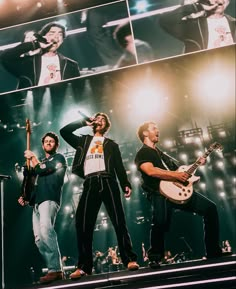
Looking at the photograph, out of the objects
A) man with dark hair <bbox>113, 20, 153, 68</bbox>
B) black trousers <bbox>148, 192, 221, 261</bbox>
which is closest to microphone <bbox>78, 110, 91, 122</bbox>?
man with dark hair <bbox>113, 20, 153, 68</bbox>

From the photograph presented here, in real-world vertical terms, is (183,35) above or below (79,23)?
below

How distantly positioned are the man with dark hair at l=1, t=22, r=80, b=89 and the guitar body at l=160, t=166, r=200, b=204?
2291 millimetres

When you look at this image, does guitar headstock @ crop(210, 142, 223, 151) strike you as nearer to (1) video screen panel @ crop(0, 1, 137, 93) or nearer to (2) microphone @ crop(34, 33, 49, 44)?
(1) video screen panel @ crop(0, 1, 137, 93)

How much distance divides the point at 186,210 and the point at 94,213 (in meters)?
1.20

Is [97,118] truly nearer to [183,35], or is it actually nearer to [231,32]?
[183,35]

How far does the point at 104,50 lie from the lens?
5.10 meters

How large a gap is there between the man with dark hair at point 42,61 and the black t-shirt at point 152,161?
171 centimetres

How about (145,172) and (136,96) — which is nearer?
(145,172)

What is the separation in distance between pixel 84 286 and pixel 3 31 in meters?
4.29

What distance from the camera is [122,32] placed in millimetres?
5055

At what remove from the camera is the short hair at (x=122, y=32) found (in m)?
5.01

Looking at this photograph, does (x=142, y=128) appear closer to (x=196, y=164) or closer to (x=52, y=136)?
(x=196, y=164)

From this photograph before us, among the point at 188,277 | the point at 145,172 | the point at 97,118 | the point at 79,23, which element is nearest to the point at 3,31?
the point at 79,23

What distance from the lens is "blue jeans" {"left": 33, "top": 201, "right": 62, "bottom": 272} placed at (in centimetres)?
411
